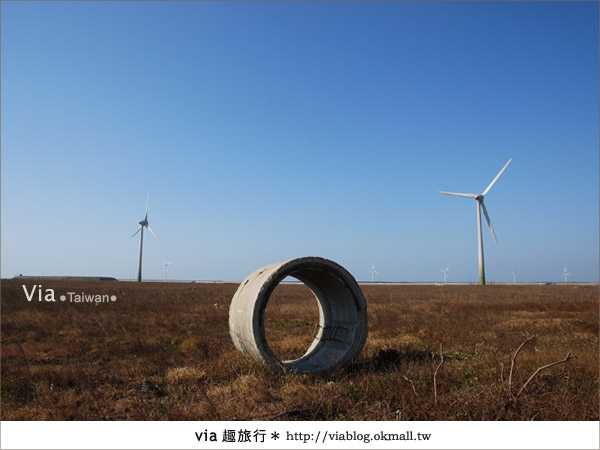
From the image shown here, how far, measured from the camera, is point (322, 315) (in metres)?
9.17

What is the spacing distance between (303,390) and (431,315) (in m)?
11.7

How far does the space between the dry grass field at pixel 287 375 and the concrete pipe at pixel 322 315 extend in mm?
360

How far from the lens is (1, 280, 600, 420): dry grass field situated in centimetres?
502

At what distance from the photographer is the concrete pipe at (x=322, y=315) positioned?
708 cm

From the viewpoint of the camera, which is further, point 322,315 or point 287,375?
point 322,315

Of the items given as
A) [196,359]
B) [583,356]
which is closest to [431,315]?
[583,356]

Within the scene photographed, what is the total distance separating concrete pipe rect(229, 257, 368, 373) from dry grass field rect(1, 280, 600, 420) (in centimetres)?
36

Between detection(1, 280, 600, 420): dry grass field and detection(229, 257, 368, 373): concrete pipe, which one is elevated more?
detection(229, 257, 368, 373): concrete pipe

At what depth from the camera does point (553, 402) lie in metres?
5.05

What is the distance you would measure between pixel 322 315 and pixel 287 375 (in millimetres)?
2620

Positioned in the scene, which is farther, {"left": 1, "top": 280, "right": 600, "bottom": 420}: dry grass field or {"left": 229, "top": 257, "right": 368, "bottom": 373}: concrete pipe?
{"left": 229, "top": 257, "right": 368, "bottom": 373}: concrete pipe

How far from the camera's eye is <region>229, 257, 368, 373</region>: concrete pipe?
7.08 meters

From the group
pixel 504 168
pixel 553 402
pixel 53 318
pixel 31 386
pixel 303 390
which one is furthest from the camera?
pixel 504 168

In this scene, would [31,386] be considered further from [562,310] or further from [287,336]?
[562,310]
